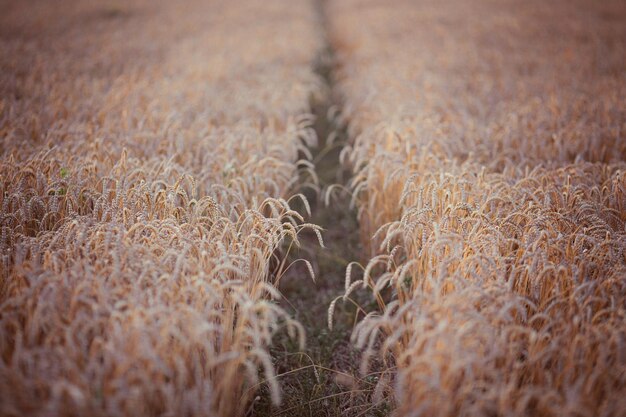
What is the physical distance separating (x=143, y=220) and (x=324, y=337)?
1.44 m

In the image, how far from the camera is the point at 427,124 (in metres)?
4.15

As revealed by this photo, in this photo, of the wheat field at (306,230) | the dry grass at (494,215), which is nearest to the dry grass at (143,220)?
the wheat field at (306,230)

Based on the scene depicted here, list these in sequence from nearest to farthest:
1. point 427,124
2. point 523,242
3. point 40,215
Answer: point 523,242 < point 40,215 < point 427,124

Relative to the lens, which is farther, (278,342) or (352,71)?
(352,71)

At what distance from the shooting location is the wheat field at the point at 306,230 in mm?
1652

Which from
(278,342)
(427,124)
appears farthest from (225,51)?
(278,342)

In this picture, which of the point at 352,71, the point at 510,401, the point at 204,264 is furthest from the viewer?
the point at 352,71

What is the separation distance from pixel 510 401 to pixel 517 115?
153 inches

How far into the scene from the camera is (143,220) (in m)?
2.38

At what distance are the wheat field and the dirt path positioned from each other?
21 millimetres

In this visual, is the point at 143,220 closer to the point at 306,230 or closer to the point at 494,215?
the point at 306,230

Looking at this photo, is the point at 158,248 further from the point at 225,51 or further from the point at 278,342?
the point at 225,51

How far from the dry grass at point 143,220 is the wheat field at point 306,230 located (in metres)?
0.02

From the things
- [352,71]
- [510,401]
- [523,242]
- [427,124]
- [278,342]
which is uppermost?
[352,71]
